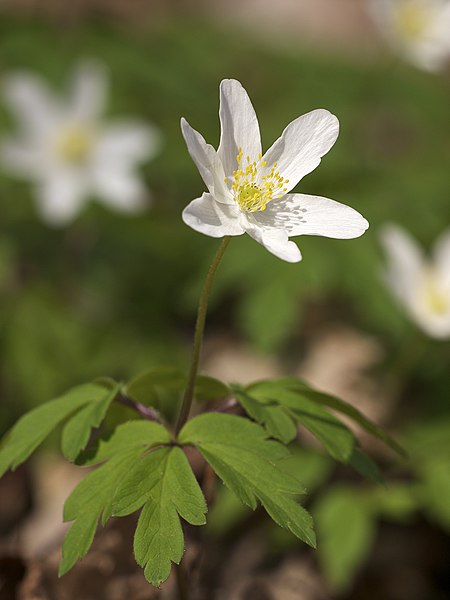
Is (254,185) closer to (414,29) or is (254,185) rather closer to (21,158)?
(21,158)

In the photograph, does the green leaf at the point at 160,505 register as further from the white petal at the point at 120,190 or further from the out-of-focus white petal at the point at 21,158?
the out-of-focus white petal at the point at 21,158

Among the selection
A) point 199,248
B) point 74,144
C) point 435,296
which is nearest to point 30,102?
point 74,144

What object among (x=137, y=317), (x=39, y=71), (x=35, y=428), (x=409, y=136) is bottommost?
(x=137, y=317)

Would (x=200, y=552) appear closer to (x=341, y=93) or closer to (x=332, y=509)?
(x=332, y=509)

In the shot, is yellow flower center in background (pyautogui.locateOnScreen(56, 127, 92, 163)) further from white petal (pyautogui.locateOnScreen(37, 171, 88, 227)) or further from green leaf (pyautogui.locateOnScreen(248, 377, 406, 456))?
green leaf (pyautogui.locateOnScreen(248, 377, 406, 456))

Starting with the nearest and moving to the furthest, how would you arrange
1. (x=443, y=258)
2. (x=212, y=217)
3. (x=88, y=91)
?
1. (x=212, y=217)
2. (x=443, y=258)
3. (x=88, y=91)

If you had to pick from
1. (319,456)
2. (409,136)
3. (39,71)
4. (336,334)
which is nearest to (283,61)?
(409,136)

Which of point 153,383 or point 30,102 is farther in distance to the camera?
point 30,102
